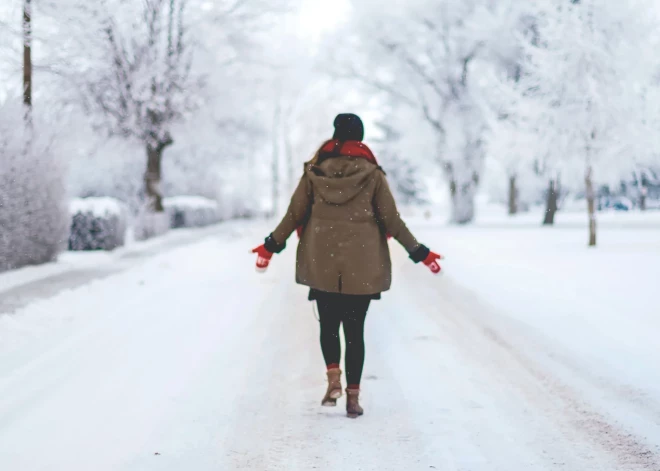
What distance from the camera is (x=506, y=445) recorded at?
3770 mm

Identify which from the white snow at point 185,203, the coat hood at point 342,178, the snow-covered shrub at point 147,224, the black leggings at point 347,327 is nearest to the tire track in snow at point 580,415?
the black leggings at point 347,327

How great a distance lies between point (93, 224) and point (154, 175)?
792 cm

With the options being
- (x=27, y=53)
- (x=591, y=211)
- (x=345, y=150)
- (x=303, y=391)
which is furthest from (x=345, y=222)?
(x=591, y=211)

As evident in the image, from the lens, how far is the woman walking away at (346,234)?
4.28 meters

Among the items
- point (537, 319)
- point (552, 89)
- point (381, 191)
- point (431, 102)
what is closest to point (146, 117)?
point (552, 89)

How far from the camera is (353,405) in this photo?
4324 mm

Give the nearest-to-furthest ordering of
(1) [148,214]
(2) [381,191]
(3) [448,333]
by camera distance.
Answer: (2) [381,191]
(3) [448,333]
(1) [148,214]

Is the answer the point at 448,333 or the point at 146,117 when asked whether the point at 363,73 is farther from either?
the point at 448,333

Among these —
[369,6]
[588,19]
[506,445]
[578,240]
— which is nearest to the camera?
[506,445]

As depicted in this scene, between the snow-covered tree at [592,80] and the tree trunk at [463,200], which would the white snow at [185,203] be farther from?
the snow-covered tree at [592,80]

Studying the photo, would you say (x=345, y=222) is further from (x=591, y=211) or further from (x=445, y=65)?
(x=445, y=65)

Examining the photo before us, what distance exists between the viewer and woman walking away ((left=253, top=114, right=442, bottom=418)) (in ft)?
14.0

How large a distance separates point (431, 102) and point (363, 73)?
11.5 feet

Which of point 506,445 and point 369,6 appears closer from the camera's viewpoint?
point 506,445
